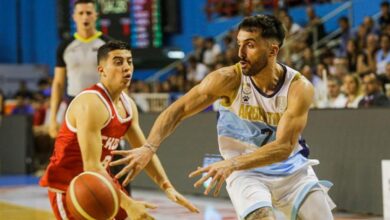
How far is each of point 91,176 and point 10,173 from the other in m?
12.6

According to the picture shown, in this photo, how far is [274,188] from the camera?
5598 millimetres

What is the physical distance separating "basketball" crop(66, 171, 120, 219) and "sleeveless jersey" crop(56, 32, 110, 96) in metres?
2.57

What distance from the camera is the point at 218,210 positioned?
10250mm

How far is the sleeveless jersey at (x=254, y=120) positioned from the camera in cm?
557

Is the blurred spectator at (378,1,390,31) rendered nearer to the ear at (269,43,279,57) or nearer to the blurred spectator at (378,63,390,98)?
the blurred spectator at (378,63,390,98)

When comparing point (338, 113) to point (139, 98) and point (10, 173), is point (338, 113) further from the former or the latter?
point (10, 173)

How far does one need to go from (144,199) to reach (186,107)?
262 inches

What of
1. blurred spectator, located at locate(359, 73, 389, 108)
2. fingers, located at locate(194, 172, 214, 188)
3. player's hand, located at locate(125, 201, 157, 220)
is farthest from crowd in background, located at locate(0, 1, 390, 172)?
fingers, located at locate(194, 172, 214, 188)

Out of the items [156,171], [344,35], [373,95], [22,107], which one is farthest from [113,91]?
[22,107]

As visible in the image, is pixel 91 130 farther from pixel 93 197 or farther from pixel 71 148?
pixel 93 197

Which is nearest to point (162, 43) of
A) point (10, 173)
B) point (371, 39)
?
point (10, 173)

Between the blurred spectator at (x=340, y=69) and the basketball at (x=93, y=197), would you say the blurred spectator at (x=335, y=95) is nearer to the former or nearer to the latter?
the blurred spectator at (x=340, y=69)

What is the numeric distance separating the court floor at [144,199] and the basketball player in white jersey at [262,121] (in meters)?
3.74

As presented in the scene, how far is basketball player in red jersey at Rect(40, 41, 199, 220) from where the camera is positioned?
229 inches
